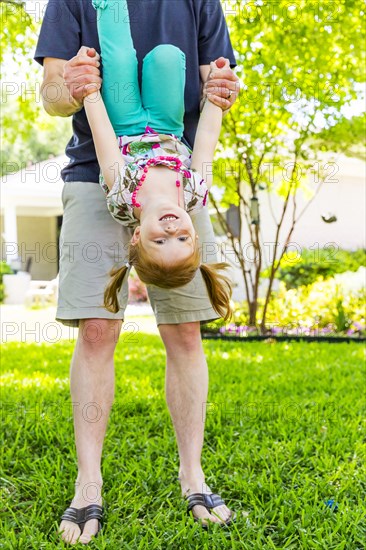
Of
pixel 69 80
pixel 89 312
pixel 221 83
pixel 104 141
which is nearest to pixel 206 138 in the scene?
pixel 221 83

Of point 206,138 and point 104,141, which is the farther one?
point 206,138

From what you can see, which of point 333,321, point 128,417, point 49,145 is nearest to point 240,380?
point 128,417

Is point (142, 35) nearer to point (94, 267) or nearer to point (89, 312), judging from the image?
point (94, 267)

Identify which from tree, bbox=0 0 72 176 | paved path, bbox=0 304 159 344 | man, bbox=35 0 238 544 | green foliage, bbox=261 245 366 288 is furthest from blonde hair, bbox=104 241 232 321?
green foliage, bbox=261 245 366 288

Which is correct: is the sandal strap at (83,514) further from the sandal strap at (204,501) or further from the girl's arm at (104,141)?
the girl's arm at (104,141)

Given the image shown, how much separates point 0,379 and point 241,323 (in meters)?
3.74

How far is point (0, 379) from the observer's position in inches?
168

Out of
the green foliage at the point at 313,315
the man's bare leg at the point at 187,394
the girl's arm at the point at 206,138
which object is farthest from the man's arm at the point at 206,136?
the green foliage at the point at 313,315

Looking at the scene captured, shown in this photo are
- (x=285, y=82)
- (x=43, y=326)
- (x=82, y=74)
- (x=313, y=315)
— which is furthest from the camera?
(x=43, y=326)

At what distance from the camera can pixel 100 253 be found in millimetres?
2162

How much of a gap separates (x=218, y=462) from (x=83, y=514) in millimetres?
757

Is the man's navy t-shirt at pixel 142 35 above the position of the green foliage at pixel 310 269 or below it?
above

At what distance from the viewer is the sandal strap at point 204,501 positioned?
2074 millimetres

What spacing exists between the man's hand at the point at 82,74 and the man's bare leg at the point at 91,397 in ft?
2.49
